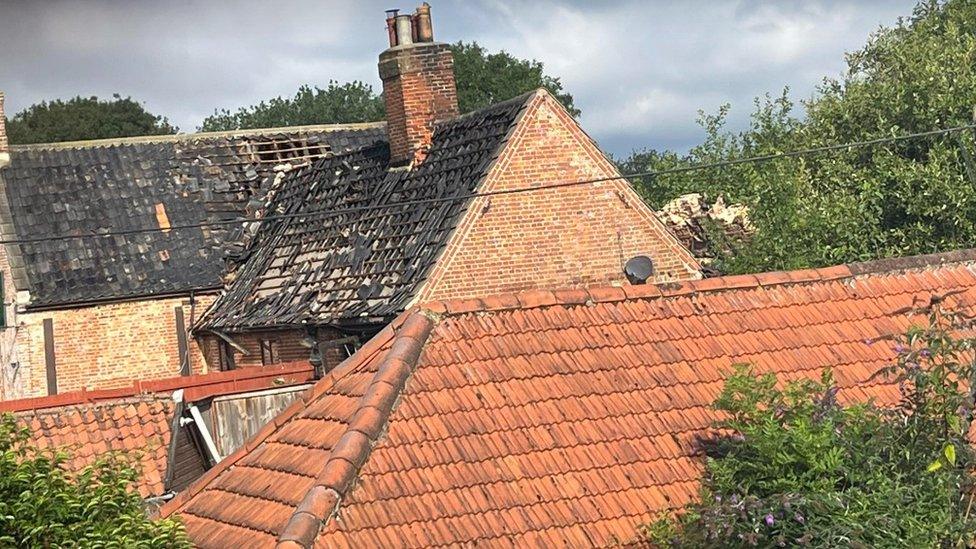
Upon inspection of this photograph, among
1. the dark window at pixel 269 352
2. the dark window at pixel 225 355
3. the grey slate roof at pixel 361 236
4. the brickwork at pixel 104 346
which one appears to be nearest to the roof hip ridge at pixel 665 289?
the grey slate roof at pixel 361 236

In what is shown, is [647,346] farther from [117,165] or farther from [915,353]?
[117,165]

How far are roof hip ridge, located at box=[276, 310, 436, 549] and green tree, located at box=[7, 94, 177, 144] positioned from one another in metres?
58.4

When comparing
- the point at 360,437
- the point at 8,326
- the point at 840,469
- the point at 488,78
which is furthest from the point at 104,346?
the point at 488,78

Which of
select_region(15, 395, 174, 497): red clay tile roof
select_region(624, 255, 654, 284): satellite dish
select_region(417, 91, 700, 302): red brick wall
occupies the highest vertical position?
select_region(417, 91, 700, 302): red brick wall

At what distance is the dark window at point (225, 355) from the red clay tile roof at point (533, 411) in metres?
16.1

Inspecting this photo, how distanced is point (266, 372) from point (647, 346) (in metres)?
10.8

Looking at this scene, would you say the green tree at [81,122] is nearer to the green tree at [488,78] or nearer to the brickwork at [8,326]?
the green tree at [488,78]

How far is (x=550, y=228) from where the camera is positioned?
23.4m

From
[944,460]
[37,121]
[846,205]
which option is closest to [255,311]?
[846,205]

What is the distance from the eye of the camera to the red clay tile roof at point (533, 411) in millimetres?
10625

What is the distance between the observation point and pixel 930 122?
99.6 ft

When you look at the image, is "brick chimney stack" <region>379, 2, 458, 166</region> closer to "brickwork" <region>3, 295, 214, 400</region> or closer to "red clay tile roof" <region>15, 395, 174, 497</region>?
"brickwork" <region>3, 295, 214, 400</region>

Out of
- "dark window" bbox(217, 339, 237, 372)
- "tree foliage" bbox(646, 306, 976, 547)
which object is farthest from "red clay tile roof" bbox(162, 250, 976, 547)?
"dark window" bbox(217, 339, 237, 372)

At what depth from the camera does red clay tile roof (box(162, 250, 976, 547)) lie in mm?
10625
